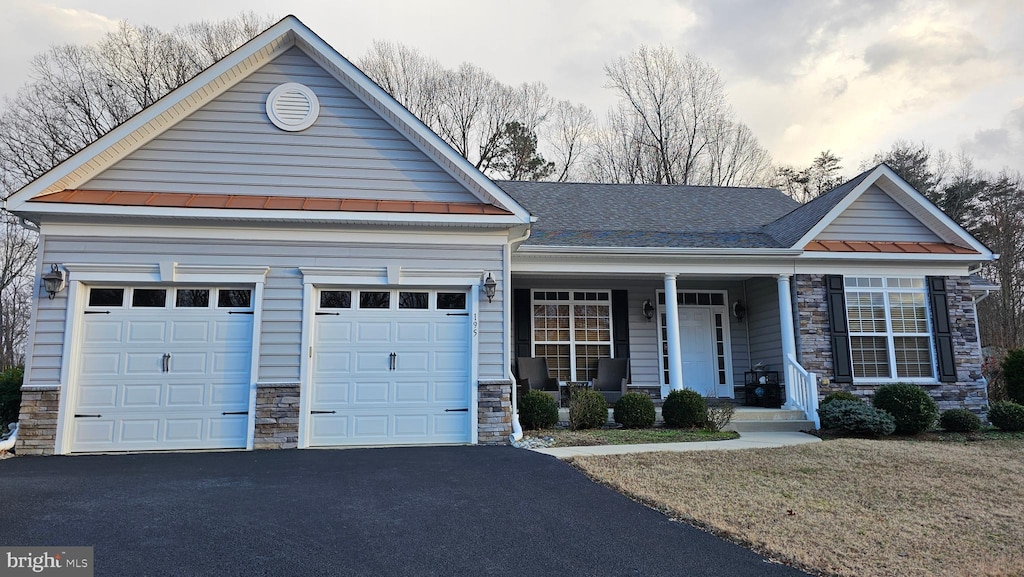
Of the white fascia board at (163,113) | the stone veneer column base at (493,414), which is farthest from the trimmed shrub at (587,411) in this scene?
the white fascia board at (163,113)

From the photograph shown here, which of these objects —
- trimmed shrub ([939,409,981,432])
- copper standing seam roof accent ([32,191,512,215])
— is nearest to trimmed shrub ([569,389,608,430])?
copper standing seam roof accent ([32,191,512,215])

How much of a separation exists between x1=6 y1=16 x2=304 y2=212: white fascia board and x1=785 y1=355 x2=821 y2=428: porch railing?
9.21 metres

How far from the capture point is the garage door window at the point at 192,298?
7.81m

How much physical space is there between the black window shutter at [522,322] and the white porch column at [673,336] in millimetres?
2542

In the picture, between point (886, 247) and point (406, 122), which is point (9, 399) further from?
point (886, 247)

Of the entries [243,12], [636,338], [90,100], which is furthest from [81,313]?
[243,12]

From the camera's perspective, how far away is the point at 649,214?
42.8 feet

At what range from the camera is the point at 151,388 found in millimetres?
7586

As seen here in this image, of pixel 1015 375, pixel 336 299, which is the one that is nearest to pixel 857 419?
pixel 1015 375

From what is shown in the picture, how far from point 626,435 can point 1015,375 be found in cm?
755

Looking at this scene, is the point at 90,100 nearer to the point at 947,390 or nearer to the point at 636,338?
the point at 636,338

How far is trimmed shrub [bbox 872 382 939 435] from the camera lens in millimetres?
8906

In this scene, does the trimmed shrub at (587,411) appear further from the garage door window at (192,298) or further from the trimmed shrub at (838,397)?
the garage door window at (192,298)

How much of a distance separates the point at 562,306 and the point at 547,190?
3.64m
